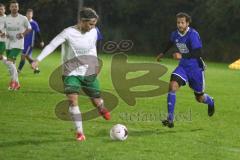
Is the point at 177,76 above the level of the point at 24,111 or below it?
above

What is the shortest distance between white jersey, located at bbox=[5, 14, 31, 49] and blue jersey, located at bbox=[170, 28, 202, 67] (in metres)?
5.90

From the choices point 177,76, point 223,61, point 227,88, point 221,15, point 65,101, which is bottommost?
point 223,61

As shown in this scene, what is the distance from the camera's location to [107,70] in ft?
78.3

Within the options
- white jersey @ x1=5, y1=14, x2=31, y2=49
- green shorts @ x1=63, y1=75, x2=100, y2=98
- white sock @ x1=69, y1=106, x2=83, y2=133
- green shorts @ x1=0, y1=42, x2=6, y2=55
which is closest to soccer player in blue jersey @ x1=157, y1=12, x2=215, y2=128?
green shorts @ x1=63, y1=75, x2=100, y2=98

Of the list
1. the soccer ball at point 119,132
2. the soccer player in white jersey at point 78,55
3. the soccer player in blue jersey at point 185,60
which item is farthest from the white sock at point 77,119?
the soccer player in blue jersey at point 185,60

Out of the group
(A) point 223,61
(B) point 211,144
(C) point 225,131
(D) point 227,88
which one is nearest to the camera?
(B) point 211,144

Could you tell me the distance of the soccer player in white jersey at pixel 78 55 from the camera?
861cm

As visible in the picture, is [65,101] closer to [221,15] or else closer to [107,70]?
[107,70]

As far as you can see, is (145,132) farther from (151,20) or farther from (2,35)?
(151,20)

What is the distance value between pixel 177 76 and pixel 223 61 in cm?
2875

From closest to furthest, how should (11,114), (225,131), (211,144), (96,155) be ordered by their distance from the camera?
(96,155)
(211,144)
(225,131)
(11,114)

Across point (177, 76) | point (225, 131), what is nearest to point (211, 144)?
point (225, 131)

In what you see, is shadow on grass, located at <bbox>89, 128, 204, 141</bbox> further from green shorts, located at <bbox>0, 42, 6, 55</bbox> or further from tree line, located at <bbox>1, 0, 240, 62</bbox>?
tree line, located at <bbox>1, 0, 240, 62</bbox>

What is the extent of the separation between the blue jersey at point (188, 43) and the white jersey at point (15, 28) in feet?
19.4
